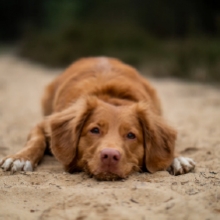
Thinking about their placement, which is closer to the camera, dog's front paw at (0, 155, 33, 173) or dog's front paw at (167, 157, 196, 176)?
dog's front paw at (0, 155, 33, 173)

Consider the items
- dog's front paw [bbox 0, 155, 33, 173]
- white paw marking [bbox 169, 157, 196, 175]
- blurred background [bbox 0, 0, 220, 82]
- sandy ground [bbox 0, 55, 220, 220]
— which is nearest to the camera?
sandy ground [bbox 0, 55, 220, 220]

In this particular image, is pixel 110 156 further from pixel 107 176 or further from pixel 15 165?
pixel 15 165

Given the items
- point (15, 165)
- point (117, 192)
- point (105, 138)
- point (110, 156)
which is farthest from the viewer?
point (15, 165)

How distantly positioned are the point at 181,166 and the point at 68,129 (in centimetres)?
120

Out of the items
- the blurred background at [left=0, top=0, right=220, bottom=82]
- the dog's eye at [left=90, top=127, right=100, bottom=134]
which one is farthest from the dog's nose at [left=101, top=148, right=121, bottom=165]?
the blurred background at [left=0, top=0, right=220, bottom=82]

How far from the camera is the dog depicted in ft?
12.6

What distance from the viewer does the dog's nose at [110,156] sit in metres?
3.64

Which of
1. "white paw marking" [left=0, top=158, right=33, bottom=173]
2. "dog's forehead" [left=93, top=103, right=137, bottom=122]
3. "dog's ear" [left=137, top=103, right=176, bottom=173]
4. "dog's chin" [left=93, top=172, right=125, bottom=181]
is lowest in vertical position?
"white paw marking" [left=0, top=158, right=33, bottom=173]

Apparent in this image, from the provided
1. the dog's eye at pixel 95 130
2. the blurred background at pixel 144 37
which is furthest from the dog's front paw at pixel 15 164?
the blurred background at pixel 144 37

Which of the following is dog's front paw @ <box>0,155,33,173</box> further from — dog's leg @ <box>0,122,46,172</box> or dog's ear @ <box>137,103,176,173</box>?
dog's ear @ <box>137,103,176,173</box>

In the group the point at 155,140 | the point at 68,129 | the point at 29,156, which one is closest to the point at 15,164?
the point at 29,156

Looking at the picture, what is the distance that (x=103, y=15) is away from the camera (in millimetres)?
21500

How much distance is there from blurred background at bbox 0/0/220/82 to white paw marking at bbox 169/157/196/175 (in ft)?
26.1

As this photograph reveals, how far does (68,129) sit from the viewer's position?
4336 mm
